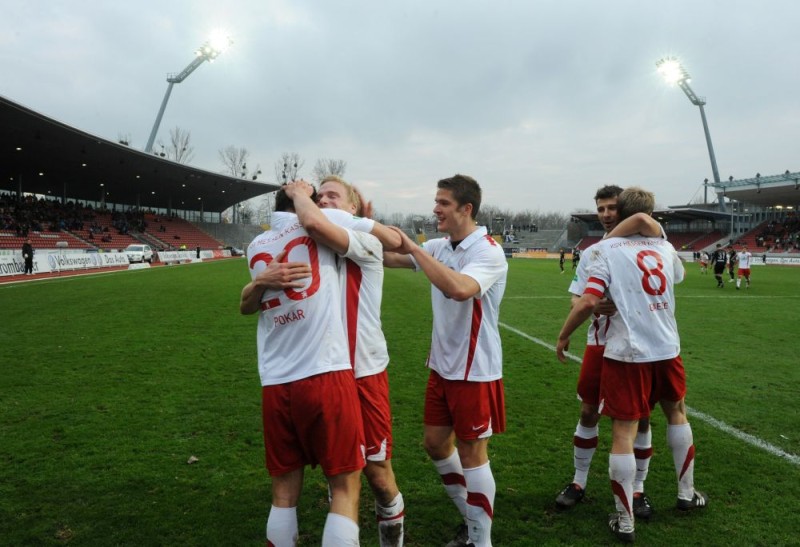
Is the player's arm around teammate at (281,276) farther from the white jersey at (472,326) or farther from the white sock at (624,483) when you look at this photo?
the white sock at (624,483)

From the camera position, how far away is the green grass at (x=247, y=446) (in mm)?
3275

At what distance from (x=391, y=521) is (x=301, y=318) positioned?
4.04ft

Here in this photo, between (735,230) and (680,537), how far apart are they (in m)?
71.0

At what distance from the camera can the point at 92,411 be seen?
5.51m

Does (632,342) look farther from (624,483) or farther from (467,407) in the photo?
(467,407)

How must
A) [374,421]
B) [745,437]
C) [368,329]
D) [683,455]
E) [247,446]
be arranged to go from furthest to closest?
[745,437]
[247,446]
[683,455]
[368,329]
[374,421]

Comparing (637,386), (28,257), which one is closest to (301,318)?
(637,386)

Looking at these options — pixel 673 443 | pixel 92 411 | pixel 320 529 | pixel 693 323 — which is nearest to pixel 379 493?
pixel 320 529

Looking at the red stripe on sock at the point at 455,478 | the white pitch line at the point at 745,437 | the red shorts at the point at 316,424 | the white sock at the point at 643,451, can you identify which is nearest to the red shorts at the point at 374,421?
the red shorts at the point at 316,424

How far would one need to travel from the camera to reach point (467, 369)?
2936 millimetres

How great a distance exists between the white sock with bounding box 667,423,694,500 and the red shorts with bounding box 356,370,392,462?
214cm

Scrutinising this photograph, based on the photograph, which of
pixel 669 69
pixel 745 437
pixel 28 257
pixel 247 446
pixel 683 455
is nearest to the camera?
pixel 683 455

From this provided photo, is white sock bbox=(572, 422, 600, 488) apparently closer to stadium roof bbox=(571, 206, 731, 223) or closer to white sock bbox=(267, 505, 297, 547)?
white sock bbox=(267, 505, 297, 547)

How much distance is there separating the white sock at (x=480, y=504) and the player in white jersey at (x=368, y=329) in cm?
46
